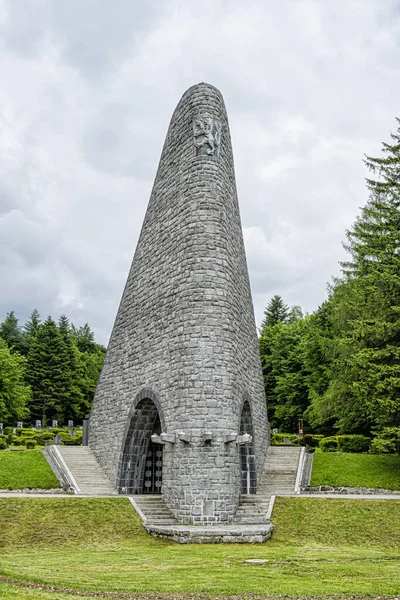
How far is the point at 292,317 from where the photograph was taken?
73.9 m

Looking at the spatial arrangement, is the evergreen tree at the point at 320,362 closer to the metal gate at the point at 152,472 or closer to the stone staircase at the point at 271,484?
the stone staircase at the point at 271,484

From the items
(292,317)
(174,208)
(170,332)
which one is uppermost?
(292,317)

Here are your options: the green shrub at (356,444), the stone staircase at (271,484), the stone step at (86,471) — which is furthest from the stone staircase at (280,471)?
the stone step at (86,471)

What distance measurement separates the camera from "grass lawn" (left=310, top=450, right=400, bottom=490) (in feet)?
71.4

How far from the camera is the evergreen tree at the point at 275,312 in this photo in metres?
74.1

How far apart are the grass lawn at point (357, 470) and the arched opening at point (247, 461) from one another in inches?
95.8

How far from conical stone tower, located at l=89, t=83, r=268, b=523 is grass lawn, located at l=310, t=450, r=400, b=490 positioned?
7.92 feet

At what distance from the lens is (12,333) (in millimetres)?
73250

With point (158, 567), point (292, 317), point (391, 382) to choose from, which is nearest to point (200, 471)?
point (158, 567)

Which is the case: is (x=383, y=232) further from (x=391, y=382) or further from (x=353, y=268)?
(x=391, y=382)

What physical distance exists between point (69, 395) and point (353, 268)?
32.9m

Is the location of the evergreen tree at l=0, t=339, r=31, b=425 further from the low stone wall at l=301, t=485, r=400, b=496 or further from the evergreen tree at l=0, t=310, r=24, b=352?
the low stone wall at l=301, t=485, r=400, b=496

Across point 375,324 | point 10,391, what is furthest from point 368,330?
point 10,391

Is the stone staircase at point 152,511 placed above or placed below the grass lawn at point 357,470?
below
